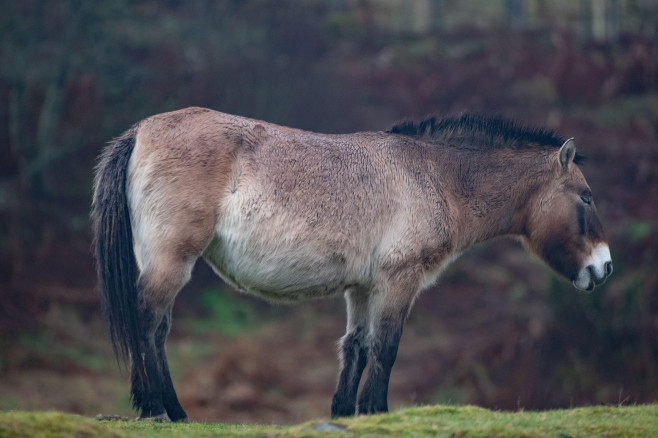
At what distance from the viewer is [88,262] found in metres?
16.5

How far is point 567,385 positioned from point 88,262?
9.64 metres

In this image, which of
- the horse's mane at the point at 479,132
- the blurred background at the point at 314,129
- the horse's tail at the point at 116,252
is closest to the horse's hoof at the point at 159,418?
the horse's tail at the point at 116,252

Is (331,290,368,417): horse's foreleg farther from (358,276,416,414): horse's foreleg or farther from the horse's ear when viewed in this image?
the horse's ear

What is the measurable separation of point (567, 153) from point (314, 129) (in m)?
10.6

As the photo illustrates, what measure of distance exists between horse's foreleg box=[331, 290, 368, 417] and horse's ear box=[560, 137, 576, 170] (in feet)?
8.15

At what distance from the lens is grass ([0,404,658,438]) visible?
5488 millimetres

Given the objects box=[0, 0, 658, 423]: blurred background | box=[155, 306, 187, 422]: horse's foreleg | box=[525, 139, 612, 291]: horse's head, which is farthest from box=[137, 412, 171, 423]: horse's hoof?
box=[0, 0, 658, 423]: blurred background

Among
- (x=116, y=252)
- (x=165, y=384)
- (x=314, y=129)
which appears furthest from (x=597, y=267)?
(x=314, y=129)

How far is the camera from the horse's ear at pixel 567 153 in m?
8.16

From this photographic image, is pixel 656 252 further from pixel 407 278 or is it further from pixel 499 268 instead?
pixel 407 278

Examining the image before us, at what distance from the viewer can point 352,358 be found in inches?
308

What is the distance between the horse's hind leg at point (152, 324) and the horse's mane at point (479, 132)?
281 centimetres

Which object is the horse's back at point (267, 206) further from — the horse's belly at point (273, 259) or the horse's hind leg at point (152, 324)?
the horse's hind leg at point (152, 324)

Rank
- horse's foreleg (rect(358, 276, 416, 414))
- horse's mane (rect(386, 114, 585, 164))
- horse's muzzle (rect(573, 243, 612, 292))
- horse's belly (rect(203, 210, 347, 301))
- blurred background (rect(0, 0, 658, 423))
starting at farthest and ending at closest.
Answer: blurred background (rect(0, 0, 658, 423)) → horse's mane (rect(386, 114, 585, 164)) → horse's muzzle (rect(573, 243, 612, 292)) → horse's foreleg (rect(358, 276, 416, 414)) → horse's belly (rect(203, 210, 347, 301))
